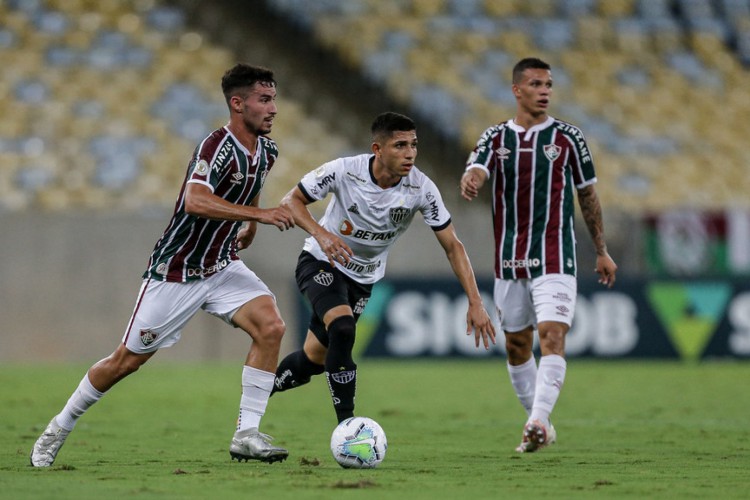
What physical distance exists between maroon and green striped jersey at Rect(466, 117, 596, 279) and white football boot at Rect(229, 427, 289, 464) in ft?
7.34

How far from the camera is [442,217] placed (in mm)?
7539

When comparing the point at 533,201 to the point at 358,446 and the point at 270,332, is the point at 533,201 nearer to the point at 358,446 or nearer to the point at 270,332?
the point at 270,332

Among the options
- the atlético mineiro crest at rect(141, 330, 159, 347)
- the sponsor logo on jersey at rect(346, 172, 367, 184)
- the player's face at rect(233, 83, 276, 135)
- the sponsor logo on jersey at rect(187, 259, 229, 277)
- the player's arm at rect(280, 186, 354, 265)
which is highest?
the player's face at rect(233, 83, 276, 135)

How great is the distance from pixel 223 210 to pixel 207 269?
2.08ft

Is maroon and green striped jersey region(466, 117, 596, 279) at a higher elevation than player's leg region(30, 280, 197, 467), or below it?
higher

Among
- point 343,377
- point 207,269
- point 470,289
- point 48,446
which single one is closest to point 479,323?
point 470,289

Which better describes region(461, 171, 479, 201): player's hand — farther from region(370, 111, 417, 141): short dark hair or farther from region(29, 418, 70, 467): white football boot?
region(29, 418, 70, 467): white football boot

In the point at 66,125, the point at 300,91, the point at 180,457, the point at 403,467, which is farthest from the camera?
the point at 300,91

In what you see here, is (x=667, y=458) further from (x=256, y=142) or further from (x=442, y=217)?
(x=256, y=142)

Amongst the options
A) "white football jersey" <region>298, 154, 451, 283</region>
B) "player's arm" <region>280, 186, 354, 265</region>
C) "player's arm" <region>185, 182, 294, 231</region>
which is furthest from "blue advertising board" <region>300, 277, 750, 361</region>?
"player's arm" <region>185, 182, 294, 231</region>

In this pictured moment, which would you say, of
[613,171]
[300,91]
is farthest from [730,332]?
[300,91]

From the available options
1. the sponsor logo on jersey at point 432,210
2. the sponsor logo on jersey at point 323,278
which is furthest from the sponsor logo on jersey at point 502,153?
the sponsor logo on jersey at point 323,278

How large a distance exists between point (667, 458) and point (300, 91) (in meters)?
14.5

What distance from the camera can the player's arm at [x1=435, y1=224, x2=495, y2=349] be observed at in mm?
7039
